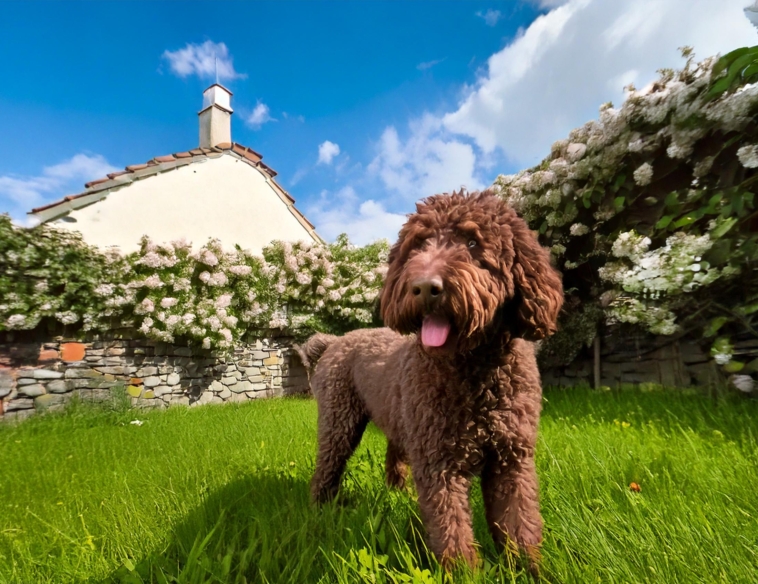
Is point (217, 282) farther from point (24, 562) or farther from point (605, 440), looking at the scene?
point (605, 440)

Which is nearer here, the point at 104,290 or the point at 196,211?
the point at 104,290

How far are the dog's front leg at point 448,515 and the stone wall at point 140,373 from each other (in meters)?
7.76

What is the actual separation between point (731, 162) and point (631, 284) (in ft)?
4.86

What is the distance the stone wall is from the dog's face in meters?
7.90

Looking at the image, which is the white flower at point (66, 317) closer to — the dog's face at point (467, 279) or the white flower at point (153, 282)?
the white flower at point (153, 282)

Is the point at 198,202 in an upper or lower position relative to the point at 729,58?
upper

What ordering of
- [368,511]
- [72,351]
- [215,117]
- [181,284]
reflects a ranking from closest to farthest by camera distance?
[368,511] < [72,351] < [181,284] < [215,117]

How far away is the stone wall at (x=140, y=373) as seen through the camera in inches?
279

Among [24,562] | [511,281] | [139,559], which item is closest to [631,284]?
[511,281]

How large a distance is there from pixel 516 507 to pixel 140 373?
828 cm

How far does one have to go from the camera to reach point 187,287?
346 inches

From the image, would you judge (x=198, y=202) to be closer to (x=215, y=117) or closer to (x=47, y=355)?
(x=215, y=117)

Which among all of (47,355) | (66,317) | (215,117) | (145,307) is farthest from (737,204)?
(215,117)

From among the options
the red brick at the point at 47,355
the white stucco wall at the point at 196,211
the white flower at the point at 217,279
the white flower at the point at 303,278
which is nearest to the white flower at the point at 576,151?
the white flower at the point at 303,278
